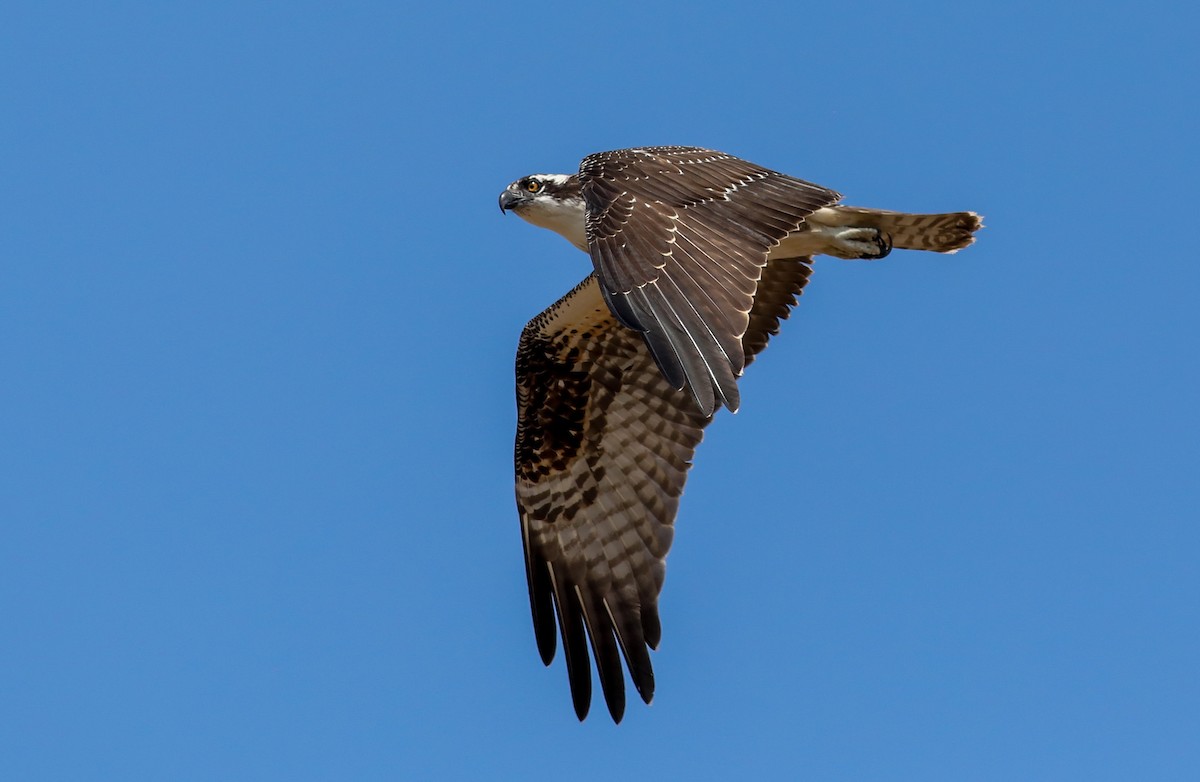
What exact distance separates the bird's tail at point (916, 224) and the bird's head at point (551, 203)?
5.36 ft

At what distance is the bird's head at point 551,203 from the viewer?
11.0 meters

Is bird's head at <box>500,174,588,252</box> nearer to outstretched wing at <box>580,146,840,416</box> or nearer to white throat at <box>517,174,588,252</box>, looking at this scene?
white throat at <box>517,174,588,252</box>

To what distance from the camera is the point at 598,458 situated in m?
11.7

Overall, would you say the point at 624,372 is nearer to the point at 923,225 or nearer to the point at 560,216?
the point at 560,216

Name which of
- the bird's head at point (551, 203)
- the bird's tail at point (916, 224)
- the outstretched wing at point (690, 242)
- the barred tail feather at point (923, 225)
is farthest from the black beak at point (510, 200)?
the barred tail feather at point (923, 225)

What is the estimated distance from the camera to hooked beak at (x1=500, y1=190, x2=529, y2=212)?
442 inches

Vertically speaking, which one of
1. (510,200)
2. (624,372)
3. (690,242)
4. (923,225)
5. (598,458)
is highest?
(510,200)

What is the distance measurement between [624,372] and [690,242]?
3.23m

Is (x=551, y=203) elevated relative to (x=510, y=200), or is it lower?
lower

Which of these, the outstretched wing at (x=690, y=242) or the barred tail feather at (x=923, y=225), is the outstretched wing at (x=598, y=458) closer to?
the barred tail feather at (x=923, y=225)

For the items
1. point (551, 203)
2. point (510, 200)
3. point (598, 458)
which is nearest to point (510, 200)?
point (510, 200)

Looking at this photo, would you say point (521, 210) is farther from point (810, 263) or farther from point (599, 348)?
point (810, 263)

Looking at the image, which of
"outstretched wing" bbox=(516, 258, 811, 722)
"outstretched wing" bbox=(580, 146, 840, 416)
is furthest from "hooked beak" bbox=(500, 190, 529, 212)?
"outstretched wing" bbox=(580, 146, 840, 416)

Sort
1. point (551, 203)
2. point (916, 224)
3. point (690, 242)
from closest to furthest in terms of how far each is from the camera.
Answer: point (690, 242) → point (916, 224) → point (551, 203)
